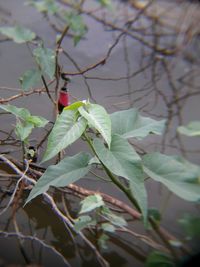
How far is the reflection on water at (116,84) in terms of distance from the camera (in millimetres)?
813

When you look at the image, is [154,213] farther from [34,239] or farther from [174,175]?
[34,239]

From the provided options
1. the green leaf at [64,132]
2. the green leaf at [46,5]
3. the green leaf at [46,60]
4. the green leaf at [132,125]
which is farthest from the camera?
the green leaf at [46,5]

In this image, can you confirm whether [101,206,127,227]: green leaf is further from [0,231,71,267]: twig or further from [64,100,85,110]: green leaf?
[64,100,85,110]: green leaf

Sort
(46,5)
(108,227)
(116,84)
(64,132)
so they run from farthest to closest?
(46,5), (116,84), (108,227), (64,132)

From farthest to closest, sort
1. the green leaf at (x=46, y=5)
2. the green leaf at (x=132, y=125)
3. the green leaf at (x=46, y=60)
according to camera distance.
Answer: the green leaf at (x=46, y=5) → the green leaf at (x=46, y=60) → the green leaf at (x=132, y=125)

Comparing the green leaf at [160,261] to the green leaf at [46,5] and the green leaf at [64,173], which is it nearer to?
the green leaf at [64,173]

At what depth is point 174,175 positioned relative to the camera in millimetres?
589

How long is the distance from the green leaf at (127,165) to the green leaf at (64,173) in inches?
2.7

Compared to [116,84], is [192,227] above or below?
below

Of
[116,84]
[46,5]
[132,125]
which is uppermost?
[46,5]

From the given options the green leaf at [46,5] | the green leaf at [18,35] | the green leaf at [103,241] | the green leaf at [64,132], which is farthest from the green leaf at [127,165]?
the green leaf at [46,5]

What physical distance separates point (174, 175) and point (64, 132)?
237 millimetres

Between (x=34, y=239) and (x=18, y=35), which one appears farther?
(x=18, y=35)

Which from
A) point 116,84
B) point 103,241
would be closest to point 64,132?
point 103,241
